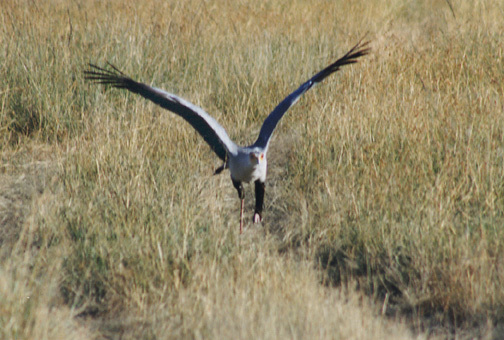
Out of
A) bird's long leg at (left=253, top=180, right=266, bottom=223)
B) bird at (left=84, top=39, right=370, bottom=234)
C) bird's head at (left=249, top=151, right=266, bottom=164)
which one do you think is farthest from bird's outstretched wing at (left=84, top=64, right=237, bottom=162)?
bird's long leg at (left=253, top=180, right=266, bottom=223)

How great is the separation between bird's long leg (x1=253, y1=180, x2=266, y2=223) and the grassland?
15 centimetres

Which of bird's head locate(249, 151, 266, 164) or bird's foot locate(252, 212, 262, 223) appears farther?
bird's foot locate(252, 212, 262, 223)

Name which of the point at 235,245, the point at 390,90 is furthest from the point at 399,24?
the point at 235,245

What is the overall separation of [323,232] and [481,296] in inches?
45.3

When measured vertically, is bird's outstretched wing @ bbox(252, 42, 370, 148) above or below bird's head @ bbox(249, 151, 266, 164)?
above

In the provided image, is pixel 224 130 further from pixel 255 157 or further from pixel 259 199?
pixel 259 199

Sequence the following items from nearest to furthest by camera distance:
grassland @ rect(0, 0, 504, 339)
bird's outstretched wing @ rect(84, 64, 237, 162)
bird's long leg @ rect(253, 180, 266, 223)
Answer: grassland @ rect(0, 0, 504, 339) → bird's outstretched wing @ rect(84, 64, 237, 162) → bird's long leg @ rect(253, 180, 266, 223)

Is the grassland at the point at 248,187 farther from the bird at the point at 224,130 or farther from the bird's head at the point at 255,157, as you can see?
the bird's head at the point at 255,157

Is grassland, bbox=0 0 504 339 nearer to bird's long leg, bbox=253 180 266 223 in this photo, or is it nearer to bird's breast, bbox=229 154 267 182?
bird's long leg, bbox=253 180 266 223

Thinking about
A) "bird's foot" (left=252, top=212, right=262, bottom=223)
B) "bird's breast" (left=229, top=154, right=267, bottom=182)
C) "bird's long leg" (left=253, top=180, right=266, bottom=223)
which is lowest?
"bird's foot" (left=252, top=212, right=262, bottom=223)

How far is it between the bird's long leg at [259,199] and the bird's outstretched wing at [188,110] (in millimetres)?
350

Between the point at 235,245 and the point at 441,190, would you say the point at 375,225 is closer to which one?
the point at 441,190

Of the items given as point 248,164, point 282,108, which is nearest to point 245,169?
point 248,164

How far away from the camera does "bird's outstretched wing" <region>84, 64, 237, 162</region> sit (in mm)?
4262
